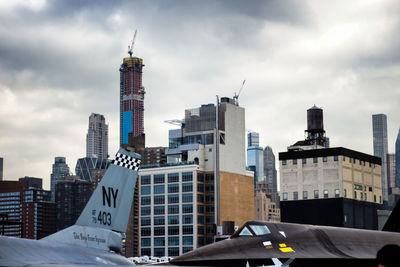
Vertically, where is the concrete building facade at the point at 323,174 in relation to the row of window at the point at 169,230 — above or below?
above

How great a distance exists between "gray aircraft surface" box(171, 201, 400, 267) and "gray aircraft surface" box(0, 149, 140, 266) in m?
3.73

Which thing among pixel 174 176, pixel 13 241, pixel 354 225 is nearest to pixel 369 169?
pixel 354 225

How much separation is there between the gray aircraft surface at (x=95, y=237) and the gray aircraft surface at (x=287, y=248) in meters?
3.73

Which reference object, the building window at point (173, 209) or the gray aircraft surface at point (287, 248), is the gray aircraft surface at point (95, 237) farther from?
the building window at point (173, 209)

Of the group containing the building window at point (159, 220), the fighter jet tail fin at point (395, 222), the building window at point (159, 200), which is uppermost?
the building window at point (159, 200)

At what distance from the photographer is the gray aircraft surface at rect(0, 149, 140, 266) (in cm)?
2052

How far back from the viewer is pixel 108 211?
29.7 metres

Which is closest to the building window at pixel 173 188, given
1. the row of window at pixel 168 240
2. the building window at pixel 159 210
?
the building window at pixel 159 210

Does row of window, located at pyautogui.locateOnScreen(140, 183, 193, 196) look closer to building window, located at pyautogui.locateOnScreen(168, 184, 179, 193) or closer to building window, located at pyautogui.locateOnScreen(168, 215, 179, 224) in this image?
building window, located at pyautogui.locateOnScreen(168, 184, 179, 193)

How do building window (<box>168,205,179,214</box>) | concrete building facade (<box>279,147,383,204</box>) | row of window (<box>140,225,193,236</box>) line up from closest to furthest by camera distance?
concrete building facade (<box>279,147,383,204</box>) → row of window (<box>140,225,193,236</box>) → building window (<box>168,205,179,214</box>)

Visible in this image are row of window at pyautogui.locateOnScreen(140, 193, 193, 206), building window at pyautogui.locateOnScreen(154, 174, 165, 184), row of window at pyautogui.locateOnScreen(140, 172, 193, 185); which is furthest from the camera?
building window at pyautogui.locateOnScreen(154, 174, 165, 184)

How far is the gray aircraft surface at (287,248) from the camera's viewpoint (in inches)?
1219

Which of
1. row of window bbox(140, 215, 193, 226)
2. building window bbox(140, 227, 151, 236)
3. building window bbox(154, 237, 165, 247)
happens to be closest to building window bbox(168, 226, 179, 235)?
row of window bbox(140, 215, 193, 226)

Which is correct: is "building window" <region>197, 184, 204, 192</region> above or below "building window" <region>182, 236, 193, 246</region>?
above
